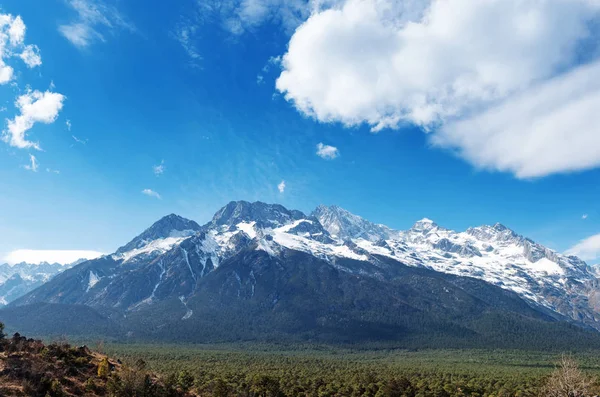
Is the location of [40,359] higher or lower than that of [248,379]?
higher

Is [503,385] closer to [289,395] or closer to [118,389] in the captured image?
[289,395]

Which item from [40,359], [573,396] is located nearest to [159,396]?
[40,359]

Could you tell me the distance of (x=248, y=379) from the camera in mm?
136500

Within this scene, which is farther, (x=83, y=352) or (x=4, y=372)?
(x=83, y=352)

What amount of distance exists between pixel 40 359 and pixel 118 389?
1514 cm

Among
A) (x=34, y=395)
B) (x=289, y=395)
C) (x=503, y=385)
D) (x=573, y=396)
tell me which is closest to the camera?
(x=34, y=395)

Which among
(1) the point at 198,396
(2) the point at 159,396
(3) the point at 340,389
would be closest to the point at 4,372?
(2) the point at 159,396

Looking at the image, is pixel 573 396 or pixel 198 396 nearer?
pixel 573 396

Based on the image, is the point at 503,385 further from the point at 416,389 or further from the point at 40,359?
the point at 40,359

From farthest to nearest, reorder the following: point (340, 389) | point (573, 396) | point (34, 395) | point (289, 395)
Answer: point (340, 389), point (289, 395), point (573, 396), point (34, 395)

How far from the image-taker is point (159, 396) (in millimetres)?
77250

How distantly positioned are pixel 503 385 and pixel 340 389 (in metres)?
62.3

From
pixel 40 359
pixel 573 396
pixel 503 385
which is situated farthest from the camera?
pixel 503 385

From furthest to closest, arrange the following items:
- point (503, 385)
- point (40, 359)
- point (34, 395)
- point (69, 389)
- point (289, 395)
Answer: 1. point (503, 385)
2. point (289, 395)
3. point (40, 359)
4. point (69, 389)
5. point (34, 395)
